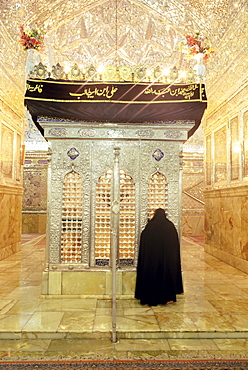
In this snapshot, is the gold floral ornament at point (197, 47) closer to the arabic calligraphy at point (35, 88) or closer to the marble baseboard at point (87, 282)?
the arabic calligraphy at point (35, 88)

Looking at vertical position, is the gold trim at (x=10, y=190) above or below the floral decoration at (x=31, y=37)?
below

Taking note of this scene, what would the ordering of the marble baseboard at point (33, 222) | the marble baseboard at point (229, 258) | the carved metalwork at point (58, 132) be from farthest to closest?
the marble baseboard at point (33, 222)
the marble baseboard at point (229, 258)
the carved metalwork at point (58, 132)

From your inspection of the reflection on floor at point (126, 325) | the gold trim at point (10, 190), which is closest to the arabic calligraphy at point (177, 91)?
the reflection on floor at point (126, 325)

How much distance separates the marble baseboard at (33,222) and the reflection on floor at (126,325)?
22.1ft

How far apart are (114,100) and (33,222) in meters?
8.17

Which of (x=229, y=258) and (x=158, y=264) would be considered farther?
(x=229, y=258)

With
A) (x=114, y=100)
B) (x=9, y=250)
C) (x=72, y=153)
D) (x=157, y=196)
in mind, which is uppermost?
(x=114, y=100)

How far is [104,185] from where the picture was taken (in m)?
4.02

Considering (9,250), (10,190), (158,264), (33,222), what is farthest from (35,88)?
(33,222)

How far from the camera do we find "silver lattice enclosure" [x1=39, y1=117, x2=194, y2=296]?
3.96 metres

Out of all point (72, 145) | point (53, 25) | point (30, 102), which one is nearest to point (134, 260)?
point (72, 145)

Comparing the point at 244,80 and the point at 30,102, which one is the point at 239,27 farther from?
the point at 30,102

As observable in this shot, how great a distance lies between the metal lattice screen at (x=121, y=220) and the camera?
398 cm

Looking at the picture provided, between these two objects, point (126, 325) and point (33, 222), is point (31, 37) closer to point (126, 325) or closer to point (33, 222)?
point (126, 325)
